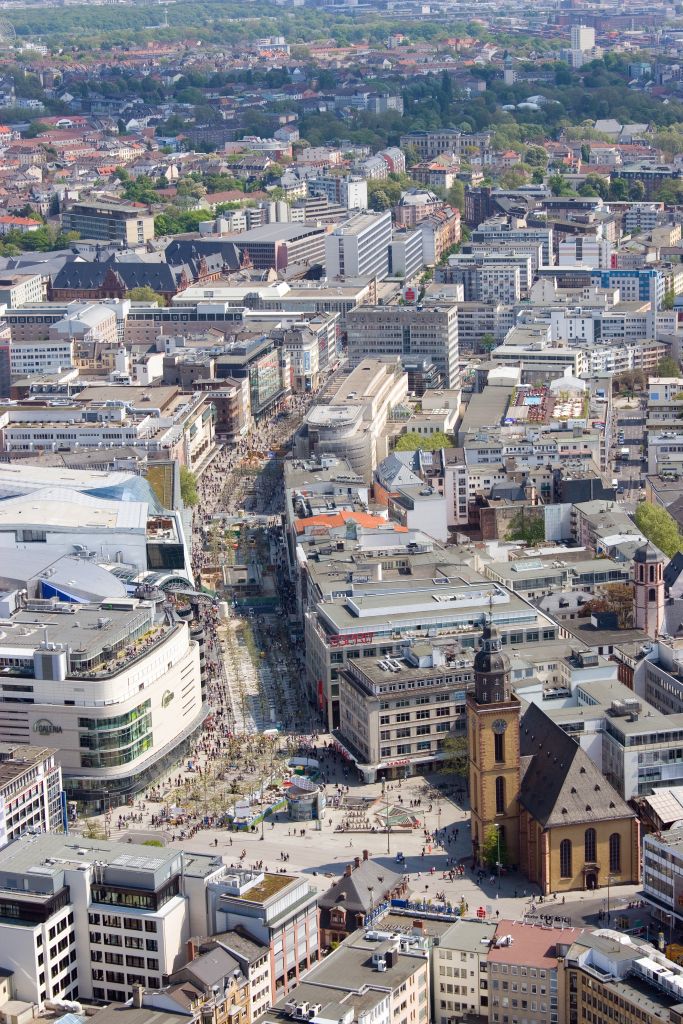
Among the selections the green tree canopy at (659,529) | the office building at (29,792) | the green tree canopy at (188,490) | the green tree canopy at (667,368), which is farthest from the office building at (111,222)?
A: the office building at (29,792)

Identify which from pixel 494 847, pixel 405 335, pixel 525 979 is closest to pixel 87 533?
pixel 494 847

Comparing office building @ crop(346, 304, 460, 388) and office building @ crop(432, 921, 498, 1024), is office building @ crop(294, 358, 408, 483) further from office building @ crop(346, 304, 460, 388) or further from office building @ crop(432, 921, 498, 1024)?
office building @ crop(432, 921, 498, 1024)

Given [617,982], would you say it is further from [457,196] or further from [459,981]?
[457,196]

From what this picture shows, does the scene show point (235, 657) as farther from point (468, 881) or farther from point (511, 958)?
point (511, 958)

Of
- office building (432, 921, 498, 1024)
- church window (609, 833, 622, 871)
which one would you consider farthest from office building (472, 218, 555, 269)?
office building (432, 921, 498, 1024)

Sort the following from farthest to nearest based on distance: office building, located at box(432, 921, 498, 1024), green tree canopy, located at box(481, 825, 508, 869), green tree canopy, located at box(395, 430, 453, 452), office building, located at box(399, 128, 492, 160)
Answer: office building, located at box(399, 128, 492, 160)
green tree canopy, located at box(395, 430, 453, 452)
green tree canopy, located at box(481, 825, 508, 869)
office building, located at box(432, 921, 498, 1024)

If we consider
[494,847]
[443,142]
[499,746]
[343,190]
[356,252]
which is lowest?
[443,142]

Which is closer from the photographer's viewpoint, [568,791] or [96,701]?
[568,791]

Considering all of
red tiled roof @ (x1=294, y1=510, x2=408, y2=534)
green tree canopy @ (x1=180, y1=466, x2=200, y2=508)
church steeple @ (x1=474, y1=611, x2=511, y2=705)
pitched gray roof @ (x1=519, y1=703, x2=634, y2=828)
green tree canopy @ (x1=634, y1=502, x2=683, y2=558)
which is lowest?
green tree canopy @ (x1=180, y1=466, x2=200, y2=508)

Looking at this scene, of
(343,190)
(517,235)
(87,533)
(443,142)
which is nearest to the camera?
(87,533)
